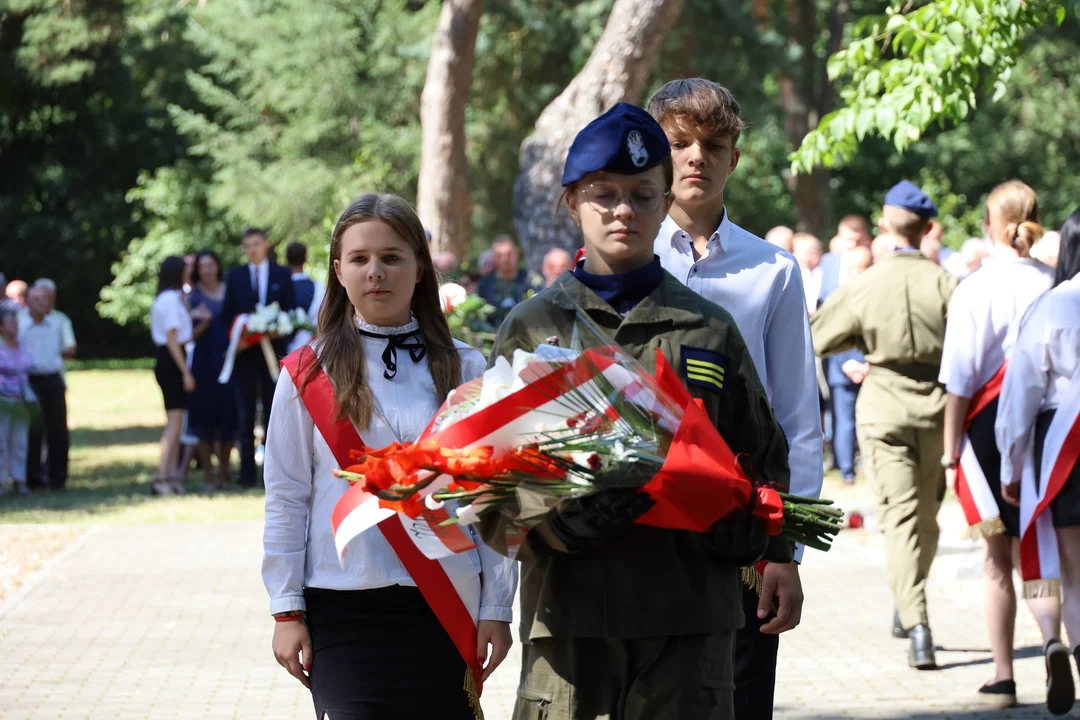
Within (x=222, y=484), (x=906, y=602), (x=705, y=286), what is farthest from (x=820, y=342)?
(x=222, y=484)

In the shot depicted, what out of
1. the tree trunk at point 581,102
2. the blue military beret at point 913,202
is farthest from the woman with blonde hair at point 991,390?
the tree trunk at point 581,102

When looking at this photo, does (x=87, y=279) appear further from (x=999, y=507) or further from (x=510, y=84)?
(x=999, y=507)

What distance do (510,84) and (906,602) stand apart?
26510 mm

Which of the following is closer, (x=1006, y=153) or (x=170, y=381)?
(x=170, y=381)

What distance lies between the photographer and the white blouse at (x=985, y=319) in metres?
6.94

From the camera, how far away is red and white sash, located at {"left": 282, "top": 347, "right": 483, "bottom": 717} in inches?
147

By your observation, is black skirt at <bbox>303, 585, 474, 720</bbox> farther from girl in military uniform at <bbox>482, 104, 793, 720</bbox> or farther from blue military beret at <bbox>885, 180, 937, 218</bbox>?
blue military beret at <bbox>885, 180, 937, 218</bbox>

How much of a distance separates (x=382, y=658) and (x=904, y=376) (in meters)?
4.79

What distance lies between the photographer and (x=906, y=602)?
25.6ft

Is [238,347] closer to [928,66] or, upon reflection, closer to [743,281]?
[928,66]

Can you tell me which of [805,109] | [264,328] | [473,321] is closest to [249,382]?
[264,328]

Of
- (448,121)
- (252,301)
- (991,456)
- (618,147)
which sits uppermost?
(448,121)

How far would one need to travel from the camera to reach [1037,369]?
6.19m

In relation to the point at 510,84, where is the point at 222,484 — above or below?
below
